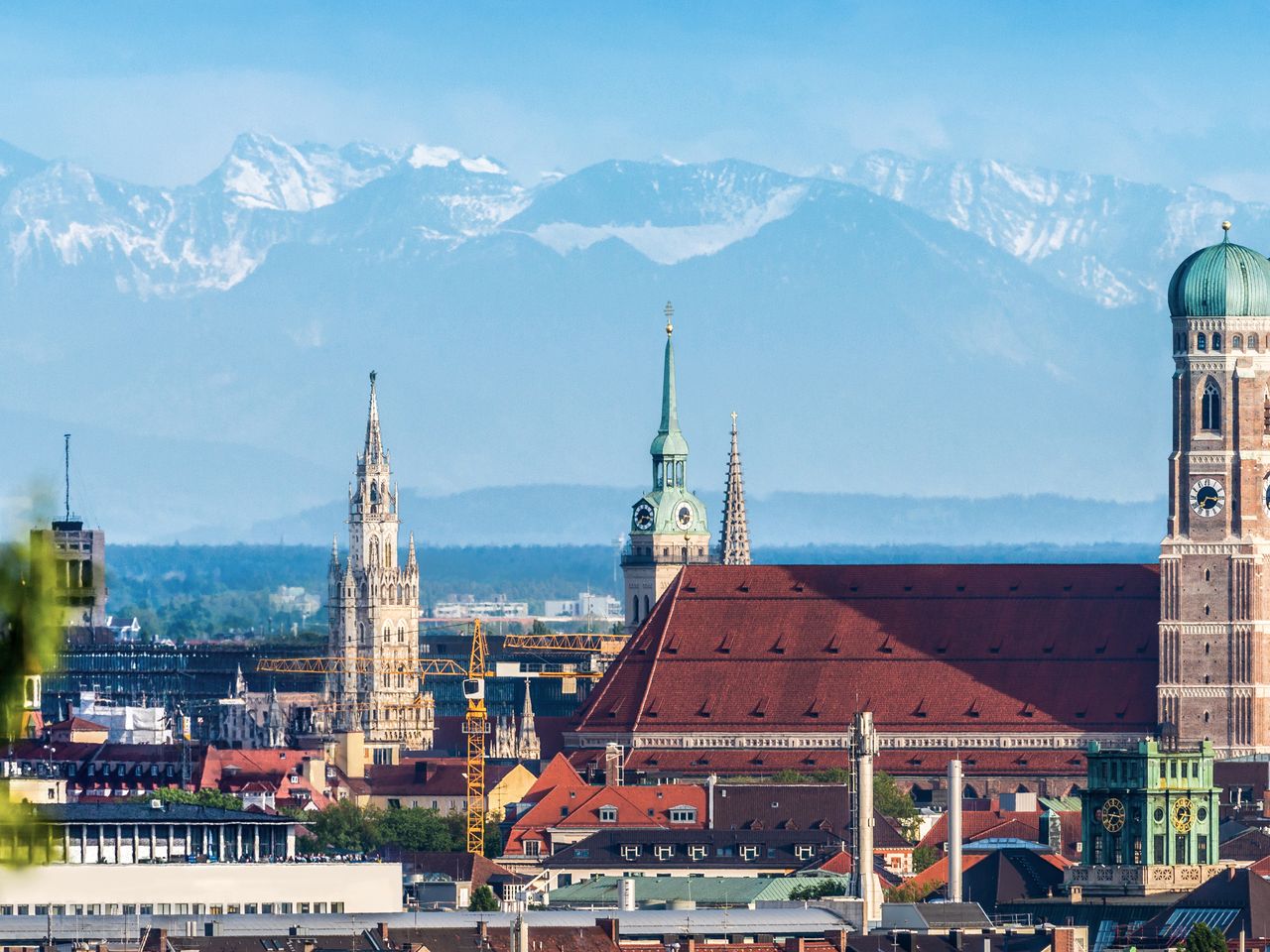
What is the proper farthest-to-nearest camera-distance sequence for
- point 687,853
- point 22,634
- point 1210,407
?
point 1210,407 → point 687,853 → point 22,634

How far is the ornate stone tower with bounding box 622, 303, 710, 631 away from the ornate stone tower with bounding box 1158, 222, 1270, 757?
46.9 m

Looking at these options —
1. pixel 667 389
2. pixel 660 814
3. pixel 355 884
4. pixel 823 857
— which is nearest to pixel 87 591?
pixel 355 884

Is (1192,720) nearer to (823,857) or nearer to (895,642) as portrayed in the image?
(895,642)

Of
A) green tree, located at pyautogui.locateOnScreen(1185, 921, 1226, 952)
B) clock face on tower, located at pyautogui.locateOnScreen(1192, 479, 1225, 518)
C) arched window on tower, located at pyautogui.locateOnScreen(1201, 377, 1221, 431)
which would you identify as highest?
arched window on tower, located at pyautogui.locateOnScreen(1201, 377, 1221, 431)

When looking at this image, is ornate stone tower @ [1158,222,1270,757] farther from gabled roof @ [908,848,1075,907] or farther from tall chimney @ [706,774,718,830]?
gabled roof @ [908,848,1075,907]

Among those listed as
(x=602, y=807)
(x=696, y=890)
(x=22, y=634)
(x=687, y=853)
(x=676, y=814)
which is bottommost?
(x=696, y=890)

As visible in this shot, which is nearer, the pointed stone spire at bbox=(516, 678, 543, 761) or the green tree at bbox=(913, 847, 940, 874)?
the green tree at bbox=(913, 847, 940, 874)

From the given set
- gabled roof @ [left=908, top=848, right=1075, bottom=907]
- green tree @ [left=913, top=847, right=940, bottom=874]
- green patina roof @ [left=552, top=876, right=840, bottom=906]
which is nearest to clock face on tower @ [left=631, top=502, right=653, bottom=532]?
green tree @ [left=913, top=847, right=940, bottom=874]

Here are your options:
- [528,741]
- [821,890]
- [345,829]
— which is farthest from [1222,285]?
[821,890]

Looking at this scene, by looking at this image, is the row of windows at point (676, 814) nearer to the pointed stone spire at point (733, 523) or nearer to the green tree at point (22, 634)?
the pointed stone spire at point (733, 523)

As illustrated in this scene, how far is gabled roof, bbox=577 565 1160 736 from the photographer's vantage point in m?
133

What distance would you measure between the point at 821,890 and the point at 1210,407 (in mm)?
43947

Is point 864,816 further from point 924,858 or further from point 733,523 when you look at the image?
point 733,523

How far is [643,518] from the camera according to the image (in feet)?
601
